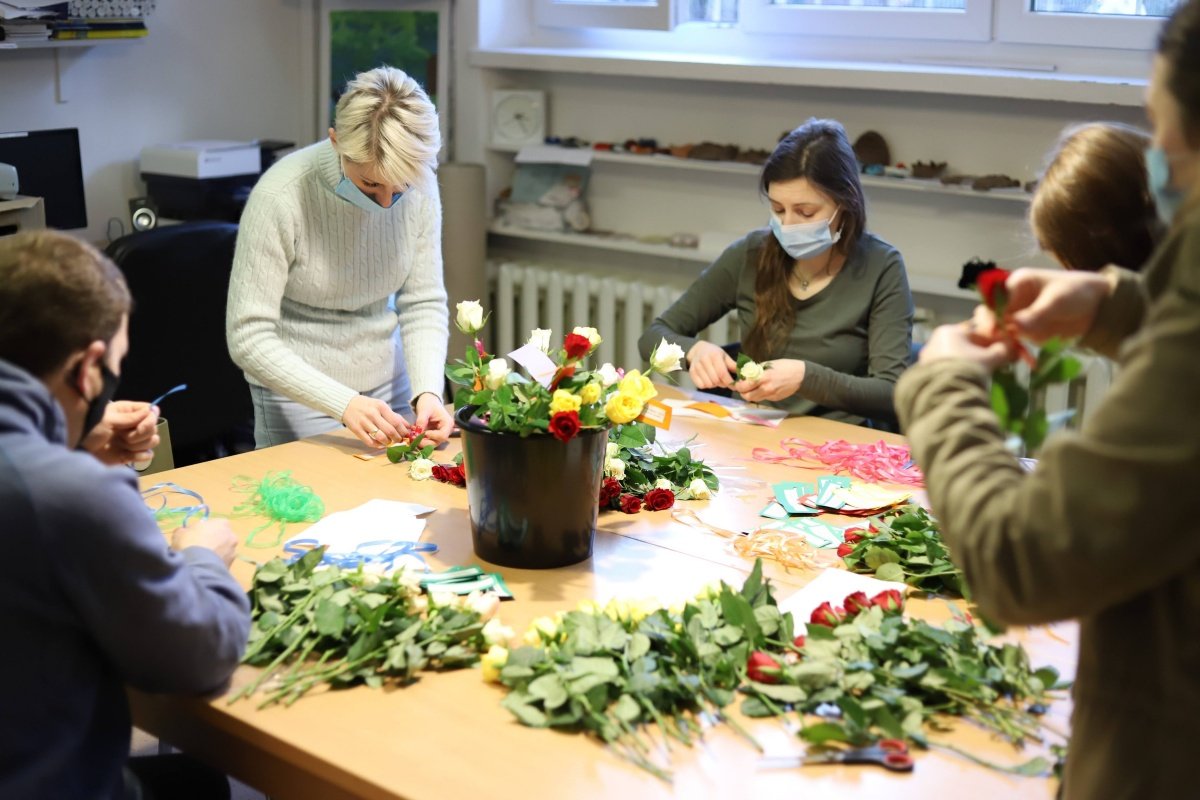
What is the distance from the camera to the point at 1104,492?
34.1 inches

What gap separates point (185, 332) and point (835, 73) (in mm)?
1851

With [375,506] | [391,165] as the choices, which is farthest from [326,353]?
[375,506]

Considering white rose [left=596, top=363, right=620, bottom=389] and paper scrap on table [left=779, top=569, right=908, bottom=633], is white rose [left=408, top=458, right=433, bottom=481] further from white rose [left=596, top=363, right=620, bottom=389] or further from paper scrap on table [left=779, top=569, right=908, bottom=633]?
Answer: paper scrap on table [left=779, top=569, right=908, bottom=633]

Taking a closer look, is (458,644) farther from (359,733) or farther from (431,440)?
(431,440)

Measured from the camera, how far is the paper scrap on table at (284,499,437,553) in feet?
6.00

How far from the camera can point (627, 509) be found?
200 centimetres

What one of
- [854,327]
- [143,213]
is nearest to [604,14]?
[143,213]

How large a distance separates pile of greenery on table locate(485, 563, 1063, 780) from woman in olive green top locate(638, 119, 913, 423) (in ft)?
3.49

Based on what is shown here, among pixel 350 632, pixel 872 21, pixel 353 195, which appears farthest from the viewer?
pixel 872 21

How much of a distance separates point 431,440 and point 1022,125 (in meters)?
1.93

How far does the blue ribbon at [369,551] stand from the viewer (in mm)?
1741

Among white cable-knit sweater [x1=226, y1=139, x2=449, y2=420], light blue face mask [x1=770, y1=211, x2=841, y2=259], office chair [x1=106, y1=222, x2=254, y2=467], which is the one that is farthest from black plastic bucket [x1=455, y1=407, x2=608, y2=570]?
office chair [x1=106, y1=222, x2=254, y2=467]

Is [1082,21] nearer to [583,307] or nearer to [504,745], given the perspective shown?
[583,307]

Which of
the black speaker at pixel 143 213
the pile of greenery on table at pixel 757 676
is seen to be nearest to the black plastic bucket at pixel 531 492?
the pile of greenery on table at pixel 757 676
